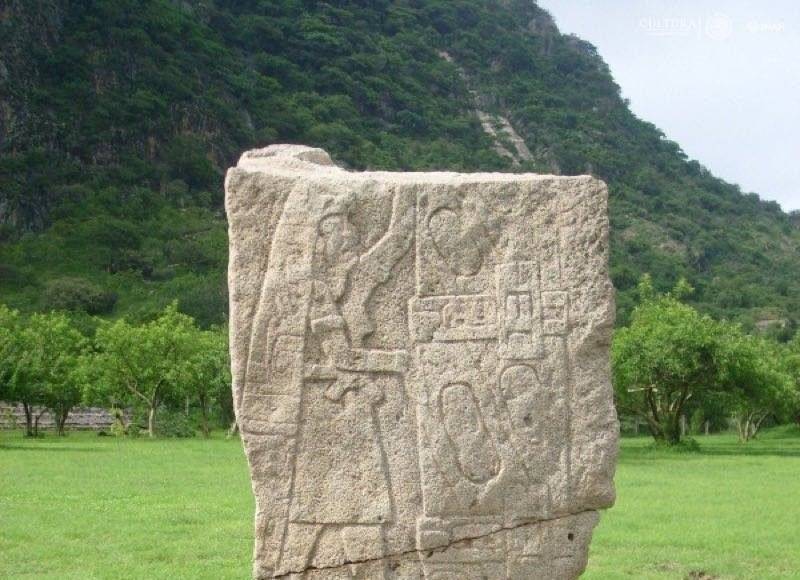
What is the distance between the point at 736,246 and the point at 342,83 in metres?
25.8

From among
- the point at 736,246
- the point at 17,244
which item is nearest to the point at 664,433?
the point at 17,244

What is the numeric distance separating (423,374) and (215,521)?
5.54 m

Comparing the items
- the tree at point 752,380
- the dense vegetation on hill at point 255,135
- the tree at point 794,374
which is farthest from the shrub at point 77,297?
the tree at point 794,374

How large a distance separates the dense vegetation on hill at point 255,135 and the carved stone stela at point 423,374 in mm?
32139

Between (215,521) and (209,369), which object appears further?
(209,369)

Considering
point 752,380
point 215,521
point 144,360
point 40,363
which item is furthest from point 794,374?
point 215,521

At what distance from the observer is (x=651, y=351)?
22.7 m

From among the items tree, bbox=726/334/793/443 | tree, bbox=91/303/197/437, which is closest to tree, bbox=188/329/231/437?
tree, bbox=91/303/197/437

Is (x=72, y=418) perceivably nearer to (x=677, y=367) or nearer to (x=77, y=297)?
(x=77, y=297)

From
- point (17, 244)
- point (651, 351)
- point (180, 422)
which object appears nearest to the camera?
point (651, 351)

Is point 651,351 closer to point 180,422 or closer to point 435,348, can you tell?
point 180,422

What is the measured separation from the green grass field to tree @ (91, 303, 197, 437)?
8911 millimetres

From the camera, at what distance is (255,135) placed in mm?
59375

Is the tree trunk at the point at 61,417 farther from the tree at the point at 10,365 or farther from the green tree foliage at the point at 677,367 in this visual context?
the green tree foliage at the point at 677,367
